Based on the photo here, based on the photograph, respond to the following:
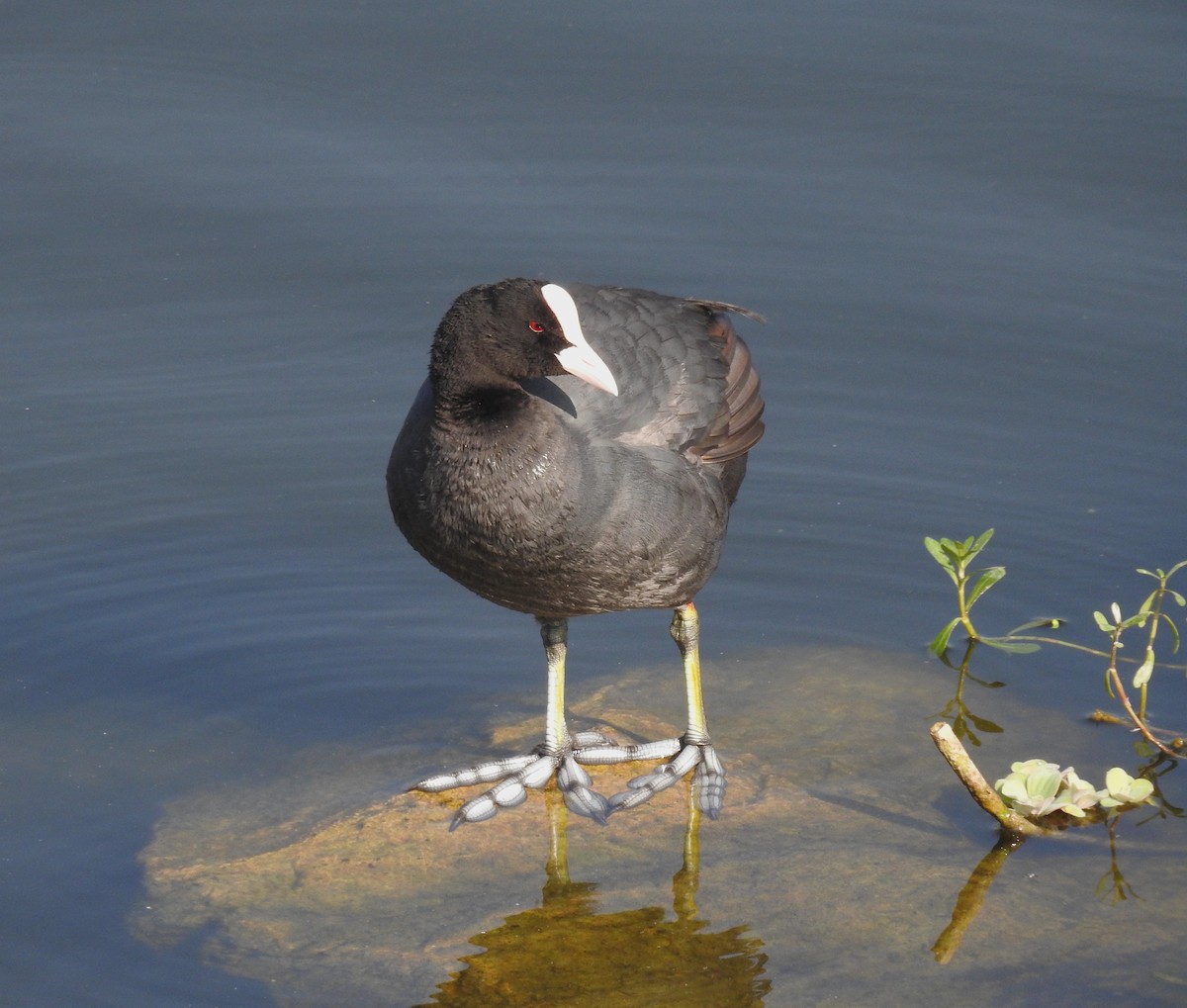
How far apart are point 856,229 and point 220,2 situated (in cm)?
379

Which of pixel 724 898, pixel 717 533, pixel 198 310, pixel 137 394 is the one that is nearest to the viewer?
pixel 724 898

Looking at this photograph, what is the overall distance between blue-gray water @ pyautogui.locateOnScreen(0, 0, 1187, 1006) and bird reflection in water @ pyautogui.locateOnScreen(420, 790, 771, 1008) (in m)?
0.22

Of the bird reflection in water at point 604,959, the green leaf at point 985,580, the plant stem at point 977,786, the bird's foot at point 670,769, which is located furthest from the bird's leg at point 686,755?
the green leaf at point 985,580

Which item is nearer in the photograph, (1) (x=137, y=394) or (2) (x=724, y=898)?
(2) (x=724, y=898)

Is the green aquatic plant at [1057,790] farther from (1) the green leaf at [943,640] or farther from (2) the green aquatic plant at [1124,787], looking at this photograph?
(1) the green leaf at [943,640]

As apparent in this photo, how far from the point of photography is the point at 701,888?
4402 millimetres

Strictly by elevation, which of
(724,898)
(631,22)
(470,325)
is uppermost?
(631,22)

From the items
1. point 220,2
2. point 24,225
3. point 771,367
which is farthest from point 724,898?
point 220,2

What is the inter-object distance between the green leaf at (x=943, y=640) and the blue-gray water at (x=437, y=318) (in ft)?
0.40

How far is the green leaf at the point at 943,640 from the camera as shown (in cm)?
545

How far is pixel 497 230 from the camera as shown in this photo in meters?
7.75

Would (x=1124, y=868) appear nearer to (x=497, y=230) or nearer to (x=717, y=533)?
(x=717, y=533)

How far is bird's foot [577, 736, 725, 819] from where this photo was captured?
4842 mm

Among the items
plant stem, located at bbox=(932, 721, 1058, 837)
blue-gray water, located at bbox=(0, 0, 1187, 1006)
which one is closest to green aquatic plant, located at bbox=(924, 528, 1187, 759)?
blue-gray water, located at bbox=(0, 0, 1187, 1006)
